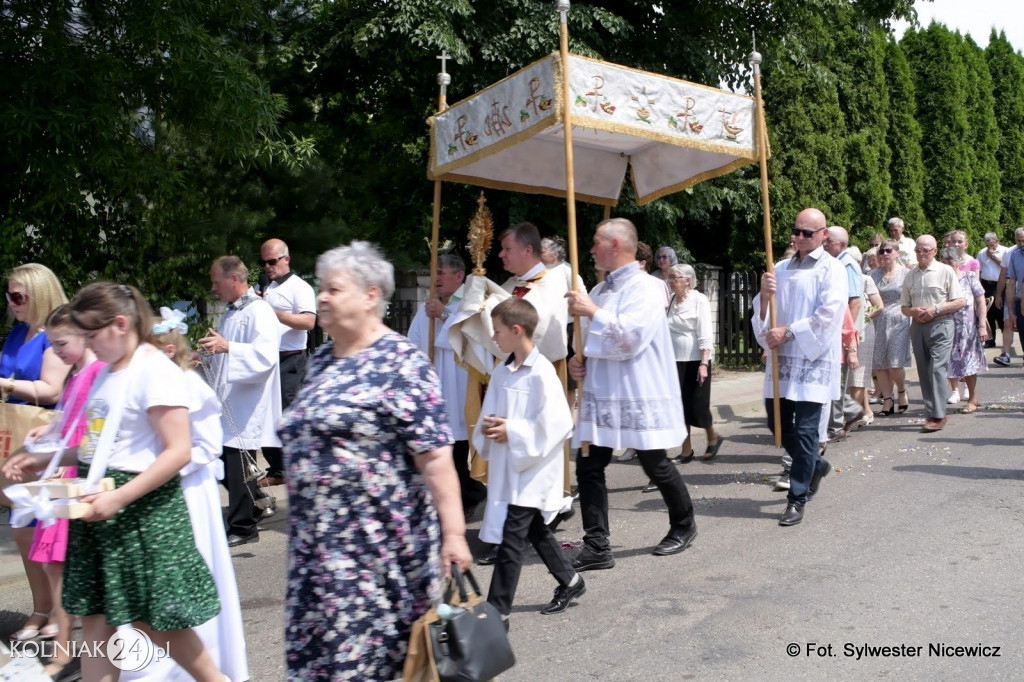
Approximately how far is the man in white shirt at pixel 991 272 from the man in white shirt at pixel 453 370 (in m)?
14.4

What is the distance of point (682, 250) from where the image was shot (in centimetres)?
1588

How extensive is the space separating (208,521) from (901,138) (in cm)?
2400

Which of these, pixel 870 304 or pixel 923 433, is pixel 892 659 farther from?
pixel 870 304

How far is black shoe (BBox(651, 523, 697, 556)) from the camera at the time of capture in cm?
639

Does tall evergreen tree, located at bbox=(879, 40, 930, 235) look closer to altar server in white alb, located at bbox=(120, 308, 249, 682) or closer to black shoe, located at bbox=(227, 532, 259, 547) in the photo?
black shoe, located at bbox=(227, 532, 259, 547)

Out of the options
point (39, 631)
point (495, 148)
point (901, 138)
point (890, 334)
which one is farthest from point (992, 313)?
point (39, 631)

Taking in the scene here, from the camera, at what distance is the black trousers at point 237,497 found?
7.00 metres

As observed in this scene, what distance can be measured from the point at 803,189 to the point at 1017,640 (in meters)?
15.4

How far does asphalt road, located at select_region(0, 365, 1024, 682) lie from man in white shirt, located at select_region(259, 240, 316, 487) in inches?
35.6

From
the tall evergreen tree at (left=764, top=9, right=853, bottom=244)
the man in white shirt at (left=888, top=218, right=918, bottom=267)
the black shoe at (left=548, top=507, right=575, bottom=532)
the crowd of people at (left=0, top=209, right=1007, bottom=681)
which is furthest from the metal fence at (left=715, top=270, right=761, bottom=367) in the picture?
Answer: the black shoe at (left=548, top=507, right=575, bottom=532)

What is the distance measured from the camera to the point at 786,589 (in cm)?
560

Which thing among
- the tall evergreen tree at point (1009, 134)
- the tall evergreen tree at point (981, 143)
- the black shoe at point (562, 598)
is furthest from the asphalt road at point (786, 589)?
the tall evergreen tree at point (1009, 134)

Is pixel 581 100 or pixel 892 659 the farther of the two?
pixel 581 100

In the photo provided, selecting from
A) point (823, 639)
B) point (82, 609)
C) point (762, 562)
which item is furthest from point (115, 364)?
point (762, 562)
